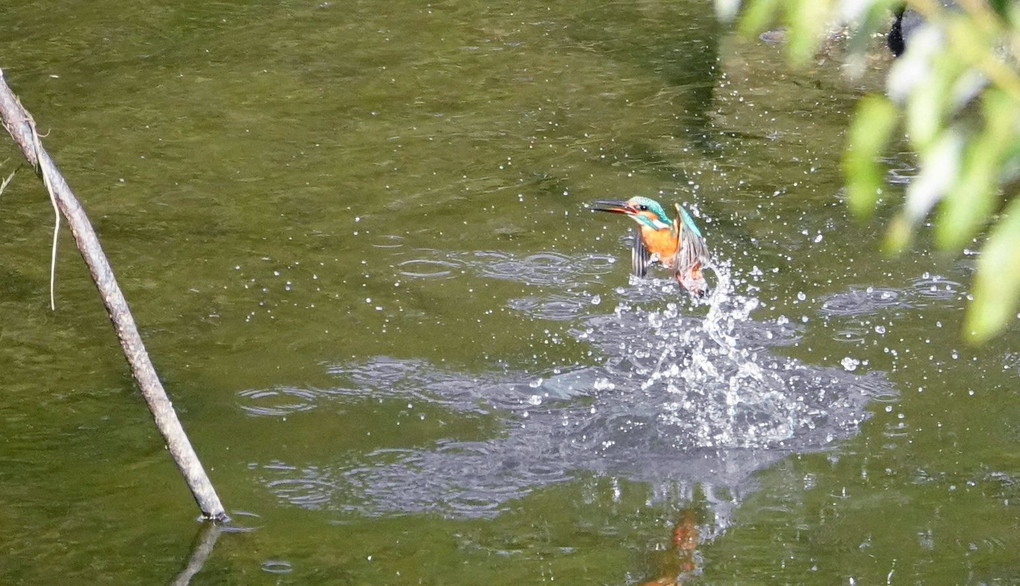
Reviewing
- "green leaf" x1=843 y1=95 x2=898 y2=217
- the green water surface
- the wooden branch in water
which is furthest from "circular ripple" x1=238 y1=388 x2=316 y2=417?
"green leaf" x1=843 y1=95 x2=898 y2=217

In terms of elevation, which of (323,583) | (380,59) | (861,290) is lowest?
(323,583)

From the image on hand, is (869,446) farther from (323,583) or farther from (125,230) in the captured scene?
(125,230)

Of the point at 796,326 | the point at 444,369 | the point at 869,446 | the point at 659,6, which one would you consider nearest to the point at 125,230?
the point at 444,369

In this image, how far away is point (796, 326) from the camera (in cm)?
535

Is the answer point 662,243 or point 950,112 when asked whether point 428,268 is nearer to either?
point 662,243

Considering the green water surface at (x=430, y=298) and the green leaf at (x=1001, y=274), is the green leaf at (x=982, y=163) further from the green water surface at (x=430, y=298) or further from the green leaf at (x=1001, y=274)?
the green water surface at (x=430, y=298)

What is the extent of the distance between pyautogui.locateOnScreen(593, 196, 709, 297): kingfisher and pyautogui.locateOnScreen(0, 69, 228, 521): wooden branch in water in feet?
6.28

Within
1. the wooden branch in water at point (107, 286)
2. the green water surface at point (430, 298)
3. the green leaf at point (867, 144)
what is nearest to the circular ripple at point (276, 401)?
the green water surface at point (430, 298)

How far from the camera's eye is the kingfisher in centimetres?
470

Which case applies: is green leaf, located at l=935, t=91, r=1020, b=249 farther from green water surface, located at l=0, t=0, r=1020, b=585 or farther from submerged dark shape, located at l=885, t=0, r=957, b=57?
submerged dark shape, located at l=885, t=0, r=957, b=57

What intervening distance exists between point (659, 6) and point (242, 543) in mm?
7710

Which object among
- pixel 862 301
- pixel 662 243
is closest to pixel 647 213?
pixel 662 243

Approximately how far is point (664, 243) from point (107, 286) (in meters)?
2.20

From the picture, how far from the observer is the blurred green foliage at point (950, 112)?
669 millimetres
